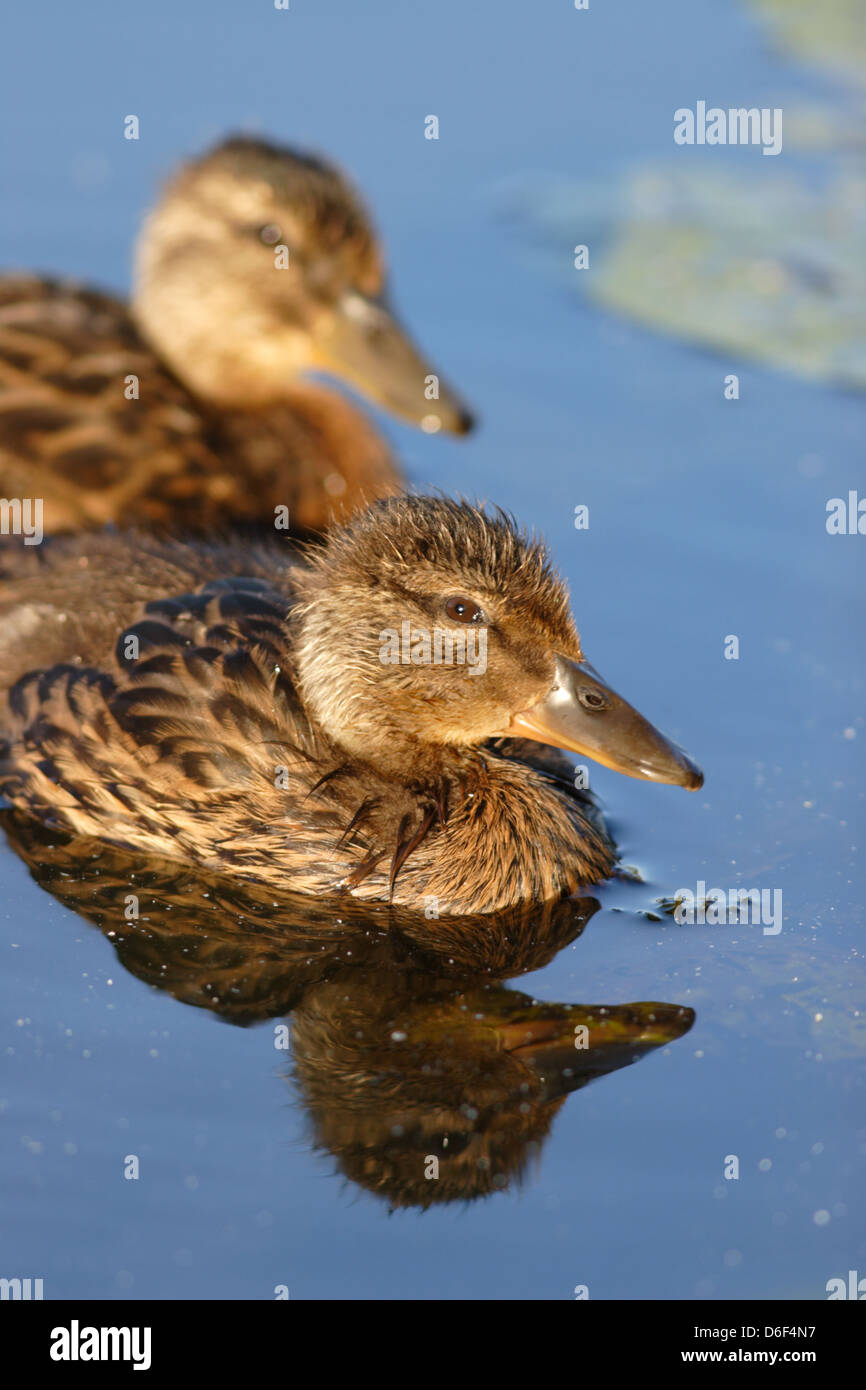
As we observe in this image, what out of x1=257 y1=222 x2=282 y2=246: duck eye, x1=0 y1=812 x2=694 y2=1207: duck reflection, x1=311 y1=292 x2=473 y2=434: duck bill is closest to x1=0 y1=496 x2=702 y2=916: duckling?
x1=0 y1=812 x2=694 y2=1207: duck reflection

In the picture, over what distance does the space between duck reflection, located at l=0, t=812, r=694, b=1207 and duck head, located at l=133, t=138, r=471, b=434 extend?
10.0 ft

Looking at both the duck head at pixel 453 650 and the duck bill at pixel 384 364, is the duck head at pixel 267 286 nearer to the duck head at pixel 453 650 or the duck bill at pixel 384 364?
the duck bill at pixel 384 364

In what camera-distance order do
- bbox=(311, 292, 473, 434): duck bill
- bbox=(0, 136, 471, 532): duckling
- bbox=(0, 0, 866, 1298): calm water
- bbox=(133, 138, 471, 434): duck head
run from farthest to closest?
bbox=(133, 138, 471, 434): duck head → bbox=(311, 292, 473, 434): duck bill → bbox=(0, 136, 471, 532): duckling → bbox=(0, 0, 866, 1298): calm water

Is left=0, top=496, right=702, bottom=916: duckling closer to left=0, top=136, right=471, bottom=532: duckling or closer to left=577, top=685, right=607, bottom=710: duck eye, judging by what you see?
left=577, top=685, right=607, bottom=710: duck eye

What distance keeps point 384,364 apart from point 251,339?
658 millimetres

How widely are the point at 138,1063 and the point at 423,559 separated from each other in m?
1.97

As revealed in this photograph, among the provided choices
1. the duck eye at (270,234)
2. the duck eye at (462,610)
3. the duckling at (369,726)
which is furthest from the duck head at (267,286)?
the duck eye at (462,610)

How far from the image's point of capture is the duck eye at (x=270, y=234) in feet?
30.1

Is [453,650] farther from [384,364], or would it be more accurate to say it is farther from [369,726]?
[384,364]

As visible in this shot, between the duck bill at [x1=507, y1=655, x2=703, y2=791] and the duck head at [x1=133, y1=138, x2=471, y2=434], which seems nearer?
the duck bill at [x1=507, y1=655, x2=703, y2=791]

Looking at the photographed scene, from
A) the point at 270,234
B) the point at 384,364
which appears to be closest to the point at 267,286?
the point at 270,234

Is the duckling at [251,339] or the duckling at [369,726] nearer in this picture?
the duckling at [369,726]

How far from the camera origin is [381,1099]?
18.6 feet

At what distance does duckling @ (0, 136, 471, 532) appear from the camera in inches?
336
